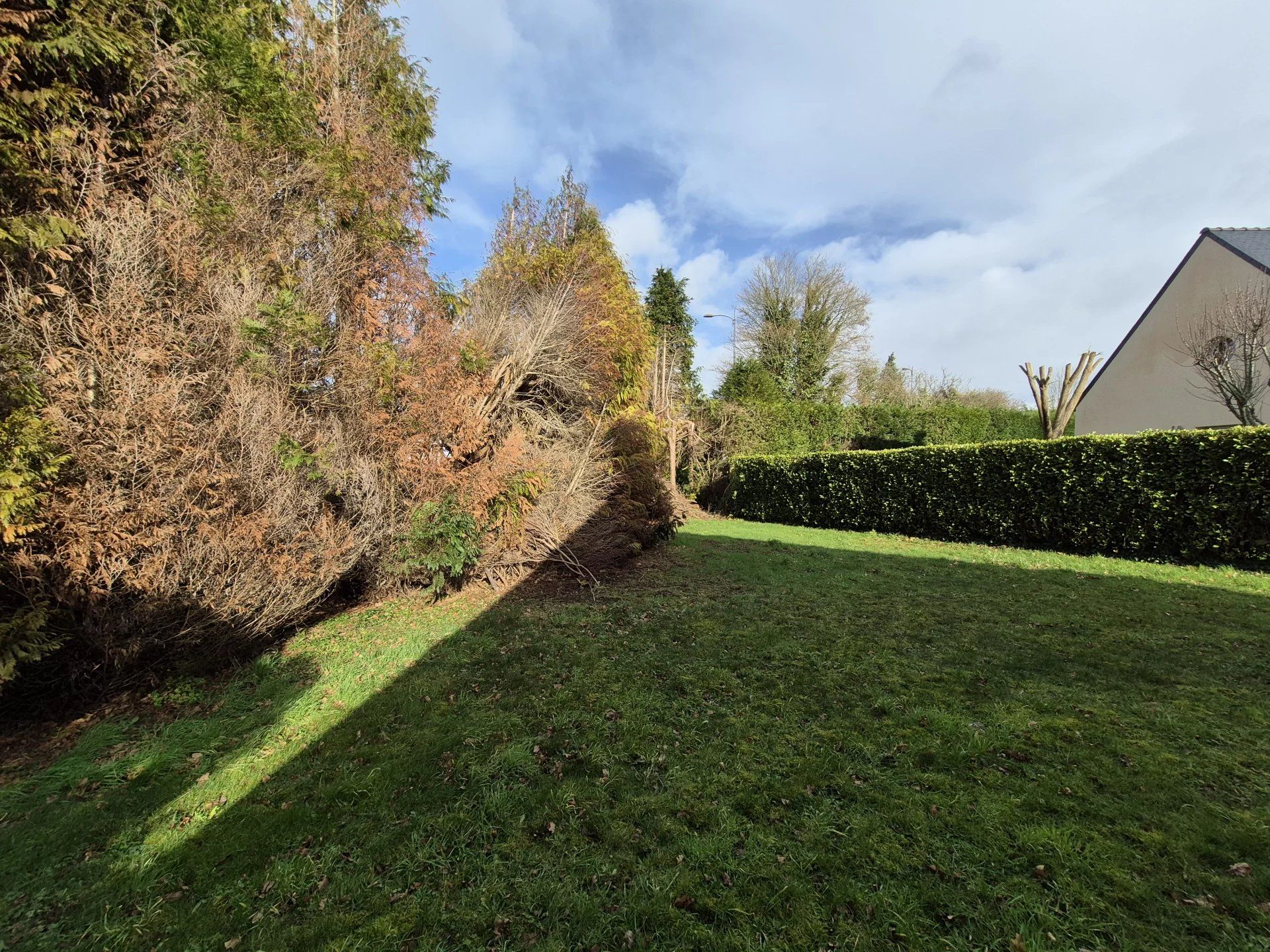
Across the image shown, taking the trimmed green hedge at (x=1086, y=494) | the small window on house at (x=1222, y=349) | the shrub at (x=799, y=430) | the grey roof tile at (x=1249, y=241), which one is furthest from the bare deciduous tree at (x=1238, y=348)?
the shrub at (x=799, y=430)

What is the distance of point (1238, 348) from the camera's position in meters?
11.2

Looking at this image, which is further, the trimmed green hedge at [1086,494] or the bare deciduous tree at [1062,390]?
the bare deciduous tree at [1062,390]

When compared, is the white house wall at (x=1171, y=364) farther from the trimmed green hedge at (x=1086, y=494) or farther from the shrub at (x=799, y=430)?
the trimmed green hedge at (x=1086, y=494)

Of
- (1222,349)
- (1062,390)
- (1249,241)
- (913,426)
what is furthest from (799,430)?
(1249,241)

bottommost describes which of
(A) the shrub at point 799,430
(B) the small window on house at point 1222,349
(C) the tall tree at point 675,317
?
(A) the shrub at point 799,430

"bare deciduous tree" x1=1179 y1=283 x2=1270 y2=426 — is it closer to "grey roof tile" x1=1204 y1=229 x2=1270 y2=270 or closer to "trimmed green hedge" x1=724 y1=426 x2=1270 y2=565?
"grey roof tile" x1=1204 y1=229 x2=1270 y2=270

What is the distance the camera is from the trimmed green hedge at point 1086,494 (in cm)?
702

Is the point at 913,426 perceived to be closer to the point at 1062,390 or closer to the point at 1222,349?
the point at 1062,390

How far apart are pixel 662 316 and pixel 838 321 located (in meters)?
12.2

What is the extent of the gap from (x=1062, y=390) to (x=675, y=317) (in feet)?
42.1

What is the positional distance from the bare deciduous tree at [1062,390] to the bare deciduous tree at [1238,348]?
2.22 m

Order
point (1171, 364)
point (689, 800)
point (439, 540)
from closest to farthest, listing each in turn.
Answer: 1. point (689, 800)
2. point (439, 540)
3. point (1171, 364)

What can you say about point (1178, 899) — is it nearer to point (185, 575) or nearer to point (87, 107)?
point (185, 575)

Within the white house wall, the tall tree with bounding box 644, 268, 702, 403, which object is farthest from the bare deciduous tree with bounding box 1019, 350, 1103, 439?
the tall tree with bounding box 644, 268, 702, 403
